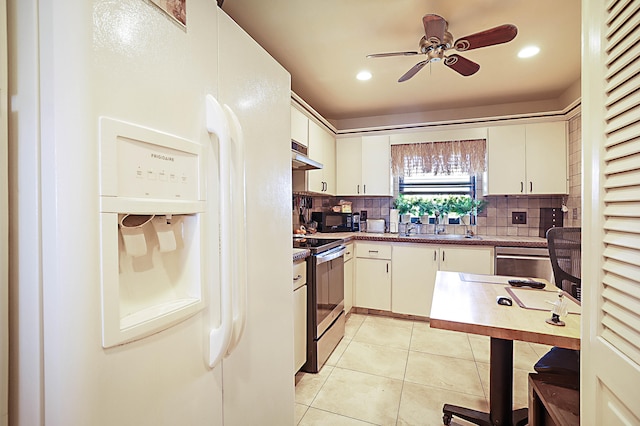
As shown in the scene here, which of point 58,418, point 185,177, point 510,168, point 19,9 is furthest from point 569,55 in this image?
point 58,418

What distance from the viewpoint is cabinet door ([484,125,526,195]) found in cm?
321

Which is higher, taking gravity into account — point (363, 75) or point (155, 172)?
point (363, 75)

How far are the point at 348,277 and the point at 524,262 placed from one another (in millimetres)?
1693

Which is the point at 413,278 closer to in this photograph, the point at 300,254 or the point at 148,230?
the point at 300,254

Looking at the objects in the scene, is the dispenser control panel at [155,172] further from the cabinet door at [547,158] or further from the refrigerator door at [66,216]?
the cabinet door at [547,158]

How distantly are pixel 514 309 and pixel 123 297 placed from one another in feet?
4.71

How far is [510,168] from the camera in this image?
3250 mm

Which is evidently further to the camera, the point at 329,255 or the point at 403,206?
the point at 403,206

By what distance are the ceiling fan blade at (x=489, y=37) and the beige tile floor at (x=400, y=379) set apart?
7.21ft

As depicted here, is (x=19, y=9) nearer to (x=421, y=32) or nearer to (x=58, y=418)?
(x=58, y=418)

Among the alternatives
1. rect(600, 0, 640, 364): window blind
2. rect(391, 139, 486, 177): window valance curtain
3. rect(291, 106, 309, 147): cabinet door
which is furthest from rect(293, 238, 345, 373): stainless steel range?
rect(600, 0, 640, 364): window blind

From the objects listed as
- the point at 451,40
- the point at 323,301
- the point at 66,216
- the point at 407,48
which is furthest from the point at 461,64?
the point at 66,216

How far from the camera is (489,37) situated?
1767 millimetres

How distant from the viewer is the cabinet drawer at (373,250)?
3.32m
